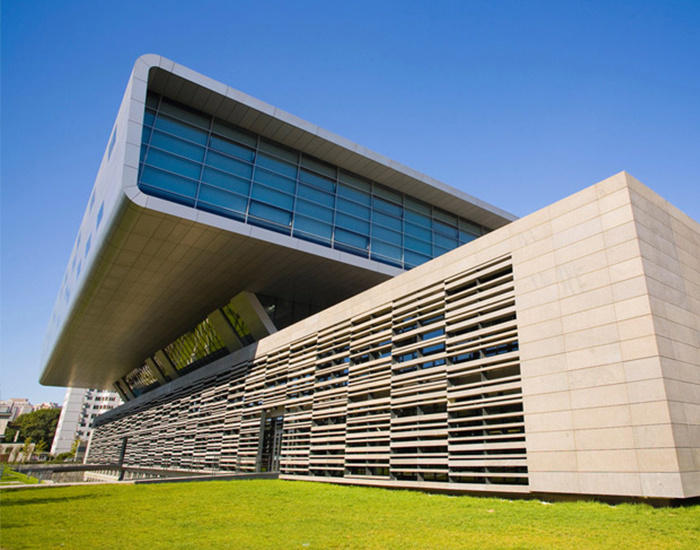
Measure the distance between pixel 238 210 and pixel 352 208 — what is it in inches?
247

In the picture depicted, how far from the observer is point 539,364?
11.6 metres

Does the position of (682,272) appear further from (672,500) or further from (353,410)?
(353,410)

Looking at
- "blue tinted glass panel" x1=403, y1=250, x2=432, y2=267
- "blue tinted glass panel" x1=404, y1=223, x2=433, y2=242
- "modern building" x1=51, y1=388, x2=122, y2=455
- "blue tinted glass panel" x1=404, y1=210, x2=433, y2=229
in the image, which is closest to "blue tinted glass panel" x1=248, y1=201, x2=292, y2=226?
"blue tinted glass panel" x1=403, y1=250, x2=432, y2=267

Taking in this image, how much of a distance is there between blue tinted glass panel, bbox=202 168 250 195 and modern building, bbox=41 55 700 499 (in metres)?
0.06

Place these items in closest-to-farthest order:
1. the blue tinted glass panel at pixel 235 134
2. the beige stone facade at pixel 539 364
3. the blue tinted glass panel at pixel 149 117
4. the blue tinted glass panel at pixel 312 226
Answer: the beige stone facade at pixel 539 364, the blue tinted glass panel at pixel 149 117, the blue tinted glass panel at pixel 235 134, the blue tinted glass panel at pixel 312 226

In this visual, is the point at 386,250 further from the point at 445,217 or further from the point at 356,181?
the point at 445,217

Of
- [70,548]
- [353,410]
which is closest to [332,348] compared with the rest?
[353,410]

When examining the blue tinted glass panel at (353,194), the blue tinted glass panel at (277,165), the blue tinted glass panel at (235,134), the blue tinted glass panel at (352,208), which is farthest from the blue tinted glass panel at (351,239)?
the blue tinted glass panel at (235,134)

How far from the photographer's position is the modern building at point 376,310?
1036cm

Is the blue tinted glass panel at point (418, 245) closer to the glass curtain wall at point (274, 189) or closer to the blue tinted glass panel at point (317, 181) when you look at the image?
the glass curtain wall at point (274, 189)

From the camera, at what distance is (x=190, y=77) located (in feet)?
66.8

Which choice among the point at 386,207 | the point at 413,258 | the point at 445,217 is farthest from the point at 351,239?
the point at 445,217

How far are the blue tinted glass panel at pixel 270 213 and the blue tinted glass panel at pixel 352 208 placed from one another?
3.08m

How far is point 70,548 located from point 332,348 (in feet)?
45.1
